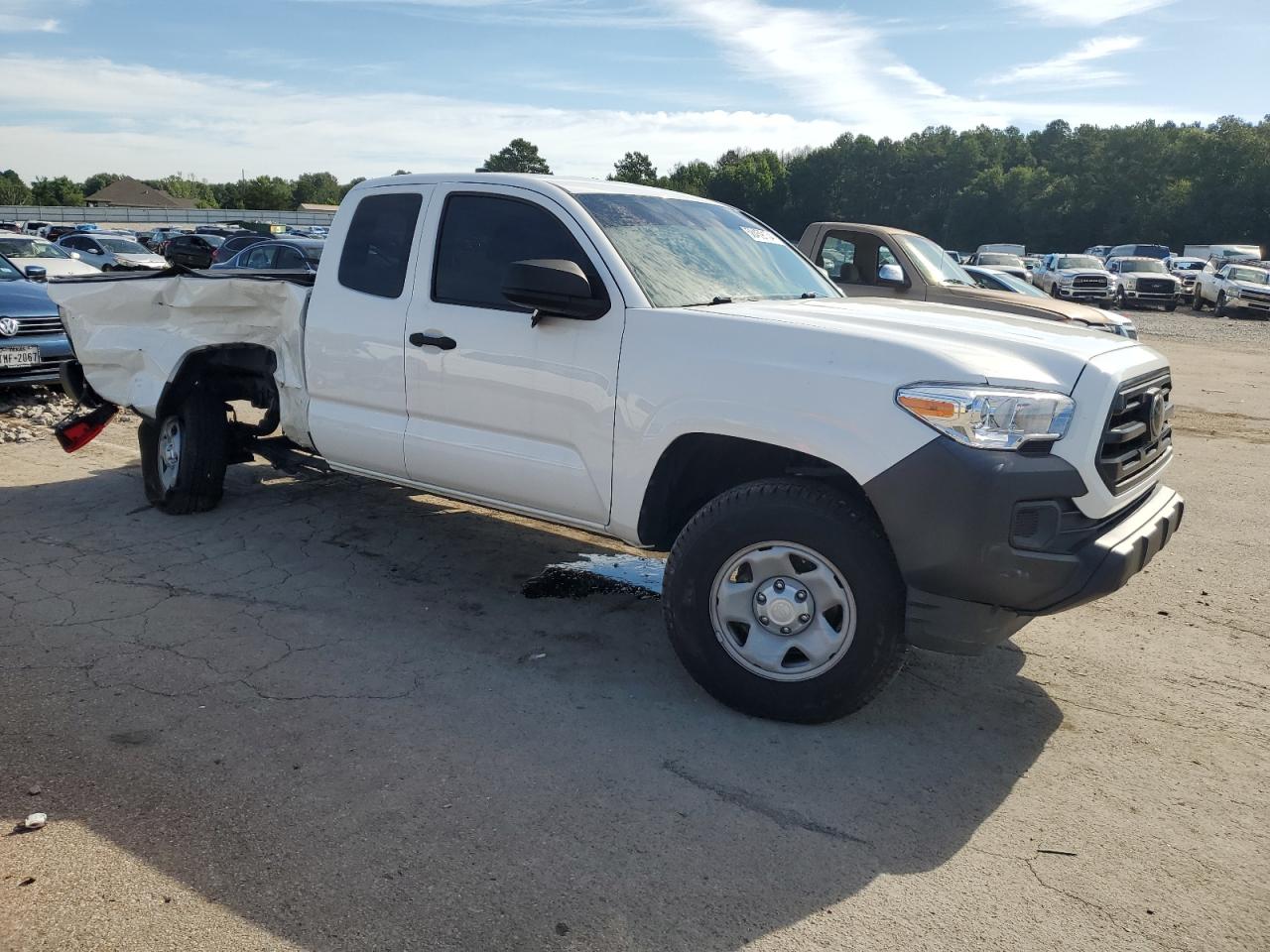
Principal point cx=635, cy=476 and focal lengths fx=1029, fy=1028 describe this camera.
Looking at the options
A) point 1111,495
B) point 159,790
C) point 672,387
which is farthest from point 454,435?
A: point 1111,495

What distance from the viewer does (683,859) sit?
2986 millimetres

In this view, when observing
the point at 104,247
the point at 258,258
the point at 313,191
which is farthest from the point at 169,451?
the point at 313,191

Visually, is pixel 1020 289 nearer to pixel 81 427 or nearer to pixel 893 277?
pixel 893 277

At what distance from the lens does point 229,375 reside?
6.40 m

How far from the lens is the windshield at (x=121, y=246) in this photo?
1156 inches

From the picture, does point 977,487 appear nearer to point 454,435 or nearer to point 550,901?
point 550,901

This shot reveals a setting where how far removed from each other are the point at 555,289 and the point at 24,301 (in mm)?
7704

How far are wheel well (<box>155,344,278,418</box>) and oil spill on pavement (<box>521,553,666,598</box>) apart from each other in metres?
1.96

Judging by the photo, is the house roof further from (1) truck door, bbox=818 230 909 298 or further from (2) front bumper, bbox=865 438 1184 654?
(2) front bumper, bbox=865 438 1184 654

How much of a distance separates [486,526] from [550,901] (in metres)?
3.80

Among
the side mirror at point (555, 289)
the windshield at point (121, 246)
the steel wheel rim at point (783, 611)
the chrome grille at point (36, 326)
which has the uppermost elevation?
the side mirror at point (555, 289)

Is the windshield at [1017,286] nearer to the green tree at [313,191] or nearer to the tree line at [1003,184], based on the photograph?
the tree line at [1003,184]

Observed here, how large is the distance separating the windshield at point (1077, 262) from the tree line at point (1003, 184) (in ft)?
85.9

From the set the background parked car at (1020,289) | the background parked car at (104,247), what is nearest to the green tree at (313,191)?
the background parked car at (104,247)
